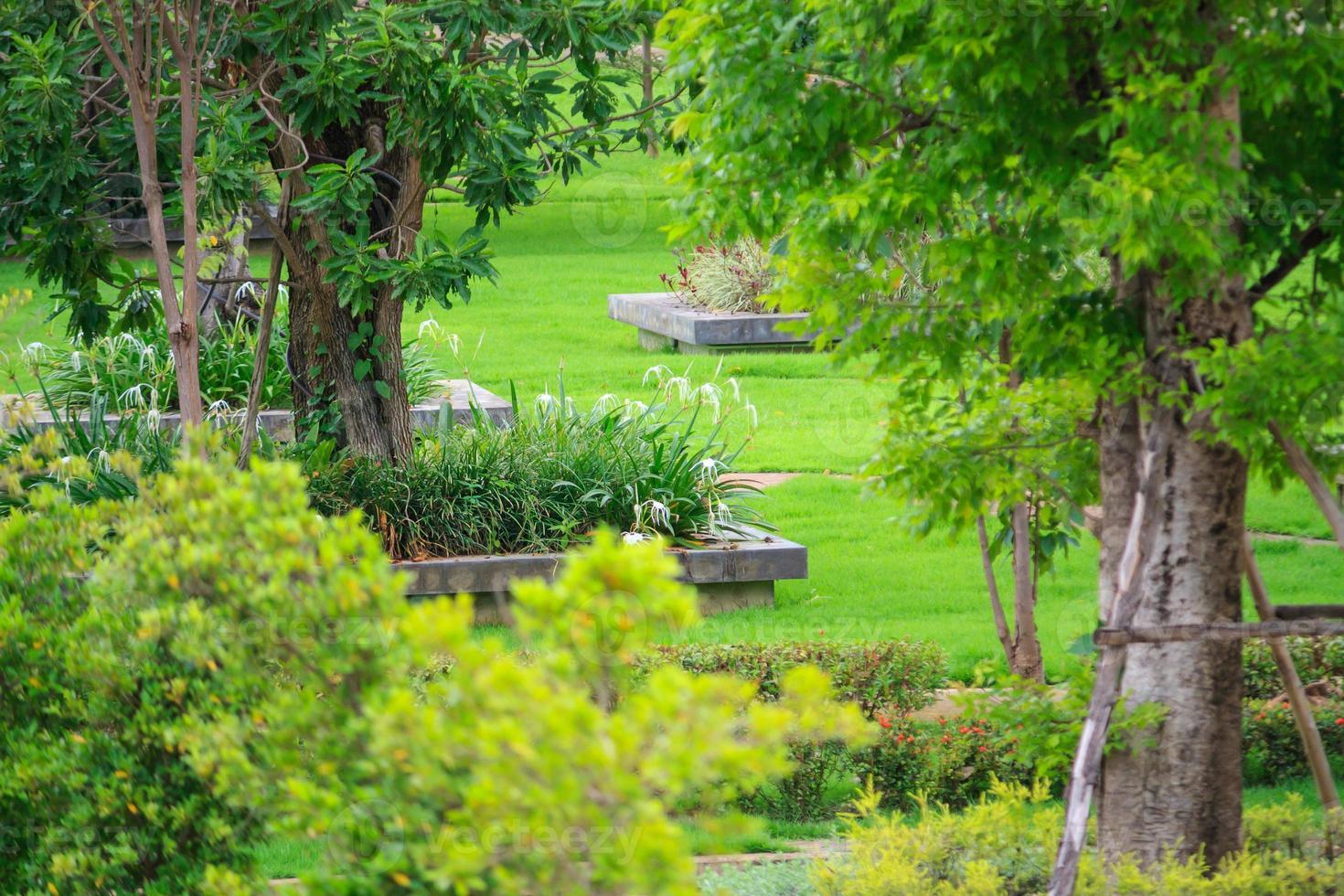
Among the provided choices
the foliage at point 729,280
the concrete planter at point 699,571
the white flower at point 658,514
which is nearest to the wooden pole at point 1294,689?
the concrete planter at point 699,571

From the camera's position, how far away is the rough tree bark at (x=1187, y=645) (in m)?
4.62

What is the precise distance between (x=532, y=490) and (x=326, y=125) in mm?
2871

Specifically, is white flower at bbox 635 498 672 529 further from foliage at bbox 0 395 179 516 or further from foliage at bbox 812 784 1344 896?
foliage at bbox 812 784 1344 896

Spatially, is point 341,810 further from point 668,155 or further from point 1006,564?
point 668,155

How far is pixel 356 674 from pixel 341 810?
29 cm

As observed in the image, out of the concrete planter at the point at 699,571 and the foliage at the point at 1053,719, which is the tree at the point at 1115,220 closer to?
the foliage at the point at 1053,719

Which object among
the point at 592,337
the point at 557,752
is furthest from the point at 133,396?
the point at 557,752

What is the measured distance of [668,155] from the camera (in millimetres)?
40188

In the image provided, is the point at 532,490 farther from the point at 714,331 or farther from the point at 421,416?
the point at 714,331

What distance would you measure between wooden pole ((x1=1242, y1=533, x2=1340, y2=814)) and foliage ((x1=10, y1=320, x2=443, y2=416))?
8565mm

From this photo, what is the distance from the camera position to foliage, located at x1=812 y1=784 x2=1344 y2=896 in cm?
464

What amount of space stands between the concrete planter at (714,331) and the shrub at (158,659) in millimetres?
14258

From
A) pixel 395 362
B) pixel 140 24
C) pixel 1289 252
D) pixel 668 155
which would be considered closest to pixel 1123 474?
pixel 1289 252


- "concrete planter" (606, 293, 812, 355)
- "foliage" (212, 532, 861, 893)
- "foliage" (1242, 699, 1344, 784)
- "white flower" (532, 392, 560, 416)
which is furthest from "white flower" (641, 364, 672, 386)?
"foliage" (212, 532, 861, 893)
